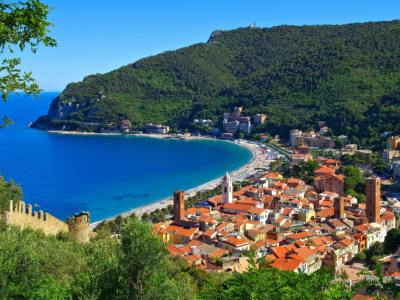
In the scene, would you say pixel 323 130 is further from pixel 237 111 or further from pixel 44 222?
pixel 44 222

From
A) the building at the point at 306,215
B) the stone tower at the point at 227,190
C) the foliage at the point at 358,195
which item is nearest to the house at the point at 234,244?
the building at the point at 306,215

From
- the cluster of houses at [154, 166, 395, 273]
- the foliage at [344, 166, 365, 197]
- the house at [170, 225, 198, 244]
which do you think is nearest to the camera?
the cluster of houses at [154, 166, 395, 273]

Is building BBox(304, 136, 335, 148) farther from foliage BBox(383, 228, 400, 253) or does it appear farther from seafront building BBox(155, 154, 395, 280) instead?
foliage BBox(383, 228, 400, 253)

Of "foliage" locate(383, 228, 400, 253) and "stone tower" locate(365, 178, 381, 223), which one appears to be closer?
"foliage" locate(383, 228, 400, 253)

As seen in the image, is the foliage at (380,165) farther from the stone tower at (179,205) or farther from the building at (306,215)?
the stone tower at (179,205)

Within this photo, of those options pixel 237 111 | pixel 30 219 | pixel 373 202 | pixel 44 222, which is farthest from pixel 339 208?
pixel 237 111

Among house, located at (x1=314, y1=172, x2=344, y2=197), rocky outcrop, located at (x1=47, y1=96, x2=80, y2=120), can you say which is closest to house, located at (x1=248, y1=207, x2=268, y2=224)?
house, located at (x1=314, y1=172, x2=344, y2=197)

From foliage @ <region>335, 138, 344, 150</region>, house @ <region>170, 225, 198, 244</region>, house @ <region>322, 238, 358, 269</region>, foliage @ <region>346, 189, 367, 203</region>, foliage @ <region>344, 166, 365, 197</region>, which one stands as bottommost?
house @ <region>322, 238, 358, 269</region>
